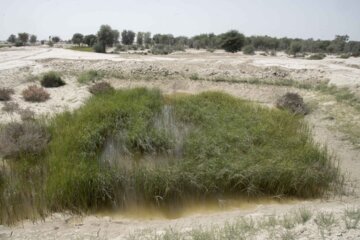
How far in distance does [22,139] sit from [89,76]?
12.6 meters

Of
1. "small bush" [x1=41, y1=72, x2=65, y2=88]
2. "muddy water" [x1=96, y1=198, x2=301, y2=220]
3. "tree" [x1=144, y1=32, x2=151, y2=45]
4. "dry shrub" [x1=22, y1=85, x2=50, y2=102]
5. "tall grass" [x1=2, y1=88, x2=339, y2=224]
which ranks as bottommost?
"muddy water" [x1=96, y1=198, x2=301, y2=220]

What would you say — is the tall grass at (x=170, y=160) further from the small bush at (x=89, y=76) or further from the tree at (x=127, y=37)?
the tree at (x=127, y=37)

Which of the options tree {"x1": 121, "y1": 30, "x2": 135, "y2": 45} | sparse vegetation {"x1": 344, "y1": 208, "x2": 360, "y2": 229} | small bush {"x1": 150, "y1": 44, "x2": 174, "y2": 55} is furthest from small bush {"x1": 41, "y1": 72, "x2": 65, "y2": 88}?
tree {"x1": 121, "y1": 30, "x2": 135, "y2": 45}

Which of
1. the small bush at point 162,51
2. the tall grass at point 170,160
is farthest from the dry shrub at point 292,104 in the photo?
the small bush at point 162,51

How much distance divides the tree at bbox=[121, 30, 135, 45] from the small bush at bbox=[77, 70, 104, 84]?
68.0 meters

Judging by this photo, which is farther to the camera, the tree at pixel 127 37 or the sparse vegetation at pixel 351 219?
the tree at pixel 127 37

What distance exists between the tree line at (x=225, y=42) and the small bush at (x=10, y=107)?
35.4 meters

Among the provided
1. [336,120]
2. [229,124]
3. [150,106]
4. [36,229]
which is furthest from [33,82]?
[336,120]

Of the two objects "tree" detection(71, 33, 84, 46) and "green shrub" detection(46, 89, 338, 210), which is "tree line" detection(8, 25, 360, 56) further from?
"green shrub" detection(46, 89, 338, 210)

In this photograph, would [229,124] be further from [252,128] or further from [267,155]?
[267,155]

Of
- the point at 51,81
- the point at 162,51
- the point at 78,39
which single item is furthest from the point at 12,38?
the point at 51,81

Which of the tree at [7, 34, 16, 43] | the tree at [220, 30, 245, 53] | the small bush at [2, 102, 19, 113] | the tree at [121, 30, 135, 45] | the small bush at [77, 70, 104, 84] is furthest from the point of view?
the tree at [7, 34, 16, 43]

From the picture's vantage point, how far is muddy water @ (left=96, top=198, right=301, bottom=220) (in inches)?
273

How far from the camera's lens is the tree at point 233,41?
169 feet
